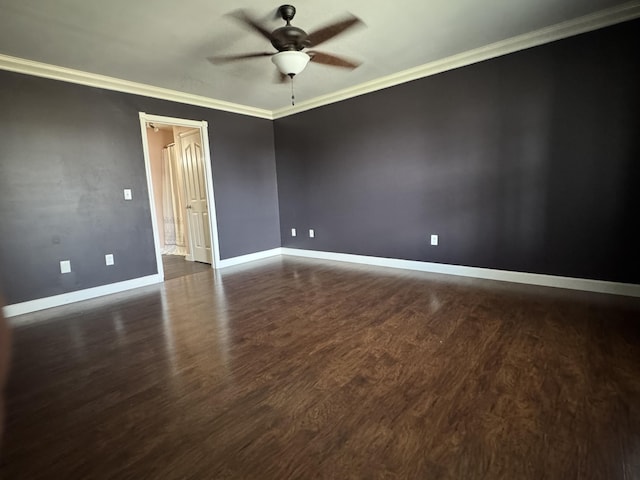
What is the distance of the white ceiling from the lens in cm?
239

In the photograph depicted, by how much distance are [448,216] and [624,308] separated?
5.82ft

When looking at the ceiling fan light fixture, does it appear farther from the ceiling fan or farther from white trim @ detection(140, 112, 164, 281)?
white trim @ detection(140, 112, 164, 281)

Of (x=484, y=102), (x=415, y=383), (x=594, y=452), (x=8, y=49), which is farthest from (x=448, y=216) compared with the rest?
(x=8, y=49)

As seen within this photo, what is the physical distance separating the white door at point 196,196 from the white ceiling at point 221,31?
1503 mm

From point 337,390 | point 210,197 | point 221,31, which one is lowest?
point 337,390

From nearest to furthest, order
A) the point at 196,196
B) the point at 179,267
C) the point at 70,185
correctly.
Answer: the point at 70,185, the point at 179,267, the point at 196,196

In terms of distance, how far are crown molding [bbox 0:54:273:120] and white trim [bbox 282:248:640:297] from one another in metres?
2.82

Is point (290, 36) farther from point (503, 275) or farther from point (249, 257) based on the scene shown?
point (249, 257)

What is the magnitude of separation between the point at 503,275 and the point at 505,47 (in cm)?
238

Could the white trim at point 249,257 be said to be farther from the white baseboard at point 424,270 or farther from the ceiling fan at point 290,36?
the ceiling fan at point 290,36

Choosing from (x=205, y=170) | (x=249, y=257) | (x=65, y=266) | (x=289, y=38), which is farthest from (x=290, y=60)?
(x=249, y=257)

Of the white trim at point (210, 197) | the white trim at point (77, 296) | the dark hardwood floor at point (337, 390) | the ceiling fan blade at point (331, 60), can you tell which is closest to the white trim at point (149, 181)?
the white trim at point (77, 296)

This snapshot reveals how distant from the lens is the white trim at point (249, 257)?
16.6 feet

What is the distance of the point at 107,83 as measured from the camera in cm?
369
